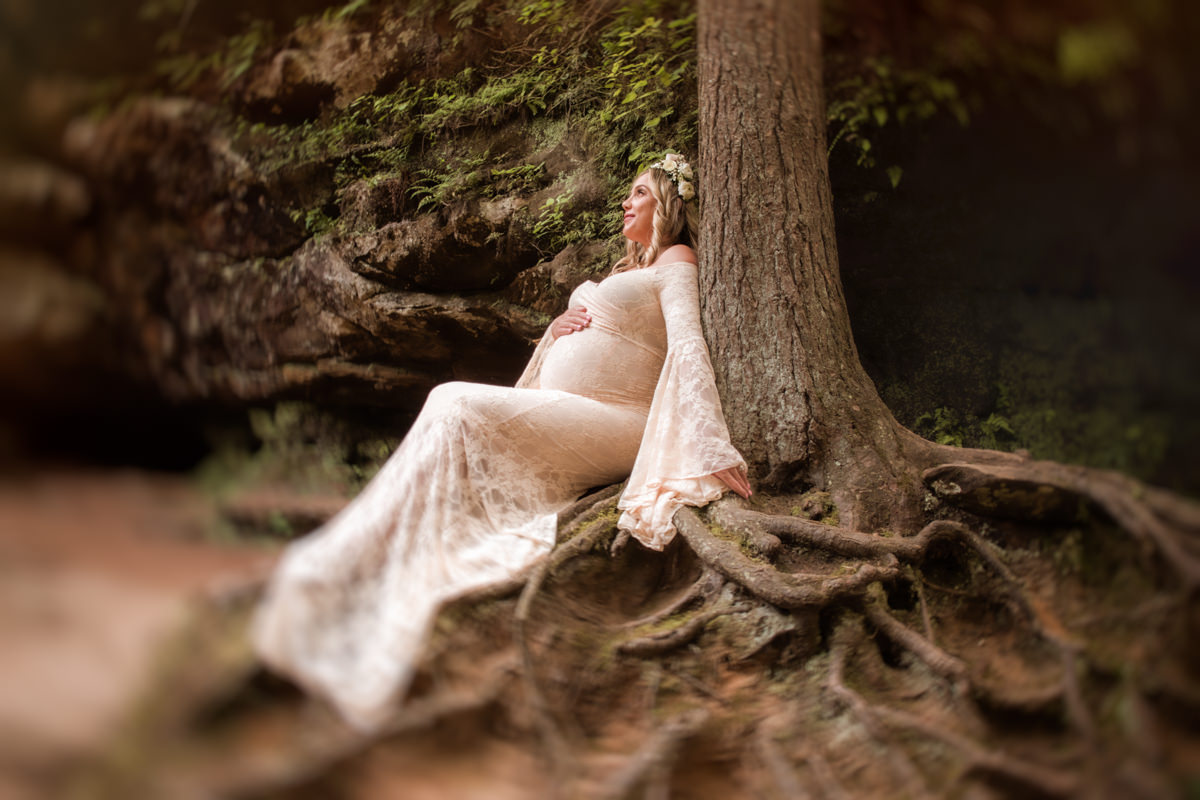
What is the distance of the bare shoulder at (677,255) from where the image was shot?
8.77ft

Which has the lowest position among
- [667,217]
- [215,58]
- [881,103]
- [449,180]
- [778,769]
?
[778,769]

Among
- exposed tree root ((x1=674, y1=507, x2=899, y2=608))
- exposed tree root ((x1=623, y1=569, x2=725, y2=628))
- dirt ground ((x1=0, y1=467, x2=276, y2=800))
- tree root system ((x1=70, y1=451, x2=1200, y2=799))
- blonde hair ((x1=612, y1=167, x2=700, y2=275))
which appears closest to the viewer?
dirt ground ((x1=0, y1=467, x2=276, y2=800))

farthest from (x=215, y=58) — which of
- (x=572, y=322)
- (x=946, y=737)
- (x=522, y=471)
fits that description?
(x=946, y=737)

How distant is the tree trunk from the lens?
2.19 m

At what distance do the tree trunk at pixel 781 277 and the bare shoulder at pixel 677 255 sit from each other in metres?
0.17

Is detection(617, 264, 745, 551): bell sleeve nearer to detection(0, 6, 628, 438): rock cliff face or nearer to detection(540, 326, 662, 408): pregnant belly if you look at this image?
detection(540, 326, 662, 408): pregnant belly

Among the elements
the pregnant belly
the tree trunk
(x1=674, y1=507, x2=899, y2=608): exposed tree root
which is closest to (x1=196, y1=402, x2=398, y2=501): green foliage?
the pregnant belly

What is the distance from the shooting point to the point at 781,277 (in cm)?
235

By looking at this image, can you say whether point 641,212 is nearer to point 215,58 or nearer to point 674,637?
point 674,637

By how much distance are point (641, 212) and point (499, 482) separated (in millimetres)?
1367

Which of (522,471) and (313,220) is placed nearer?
(522,471)

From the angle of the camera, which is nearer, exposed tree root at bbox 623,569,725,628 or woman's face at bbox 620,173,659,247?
exposed tree root at bbox 623,569,725,628

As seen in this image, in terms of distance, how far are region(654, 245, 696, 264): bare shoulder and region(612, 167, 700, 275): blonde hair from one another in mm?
85

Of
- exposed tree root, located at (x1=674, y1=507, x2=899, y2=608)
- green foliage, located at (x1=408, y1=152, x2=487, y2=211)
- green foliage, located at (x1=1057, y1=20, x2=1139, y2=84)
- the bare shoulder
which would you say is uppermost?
green foliage, located at (x1=408, y1=152, x2=487, y2=211)
